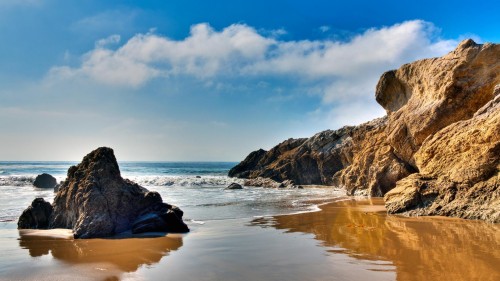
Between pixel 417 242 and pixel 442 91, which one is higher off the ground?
pixel 442 91

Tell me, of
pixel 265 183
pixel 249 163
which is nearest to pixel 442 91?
pixel 265 183

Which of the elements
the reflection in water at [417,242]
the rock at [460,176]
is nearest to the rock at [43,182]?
the reflection in water at [417,242]

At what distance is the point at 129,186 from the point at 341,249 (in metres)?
7.23

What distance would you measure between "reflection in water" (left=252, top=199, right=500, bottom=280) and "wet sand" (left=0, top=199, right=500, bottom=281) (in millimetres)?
17

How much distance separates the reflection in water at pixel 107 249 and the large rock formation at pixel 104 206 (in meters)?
0.86

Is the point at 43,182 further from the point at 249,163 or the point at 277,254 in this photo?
the point at 277,254

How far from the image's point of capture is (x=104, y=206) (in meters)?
11.1

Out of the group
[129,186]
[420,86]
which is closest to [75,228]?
[129,186]

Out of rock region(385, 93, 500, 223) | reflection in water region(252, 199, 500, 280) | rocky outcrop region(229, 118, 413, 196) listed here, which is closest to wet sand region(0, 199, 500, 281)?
reflection in water region(252, 199, 500, 280)

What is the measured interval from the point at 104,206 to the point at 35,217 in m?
3.14

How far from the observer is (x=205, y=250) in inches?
332

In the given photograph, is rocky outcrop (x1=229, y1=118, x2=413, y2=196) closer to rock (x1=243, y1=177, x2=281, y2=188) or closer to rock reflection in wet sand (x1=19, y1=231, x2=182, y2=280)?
rock (x1=243, y1=177, x2=281, y2=188)

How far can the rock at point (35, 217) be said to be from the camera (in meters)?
12.3

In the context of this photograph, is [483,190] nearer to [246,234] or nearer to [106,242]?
[246,234]
